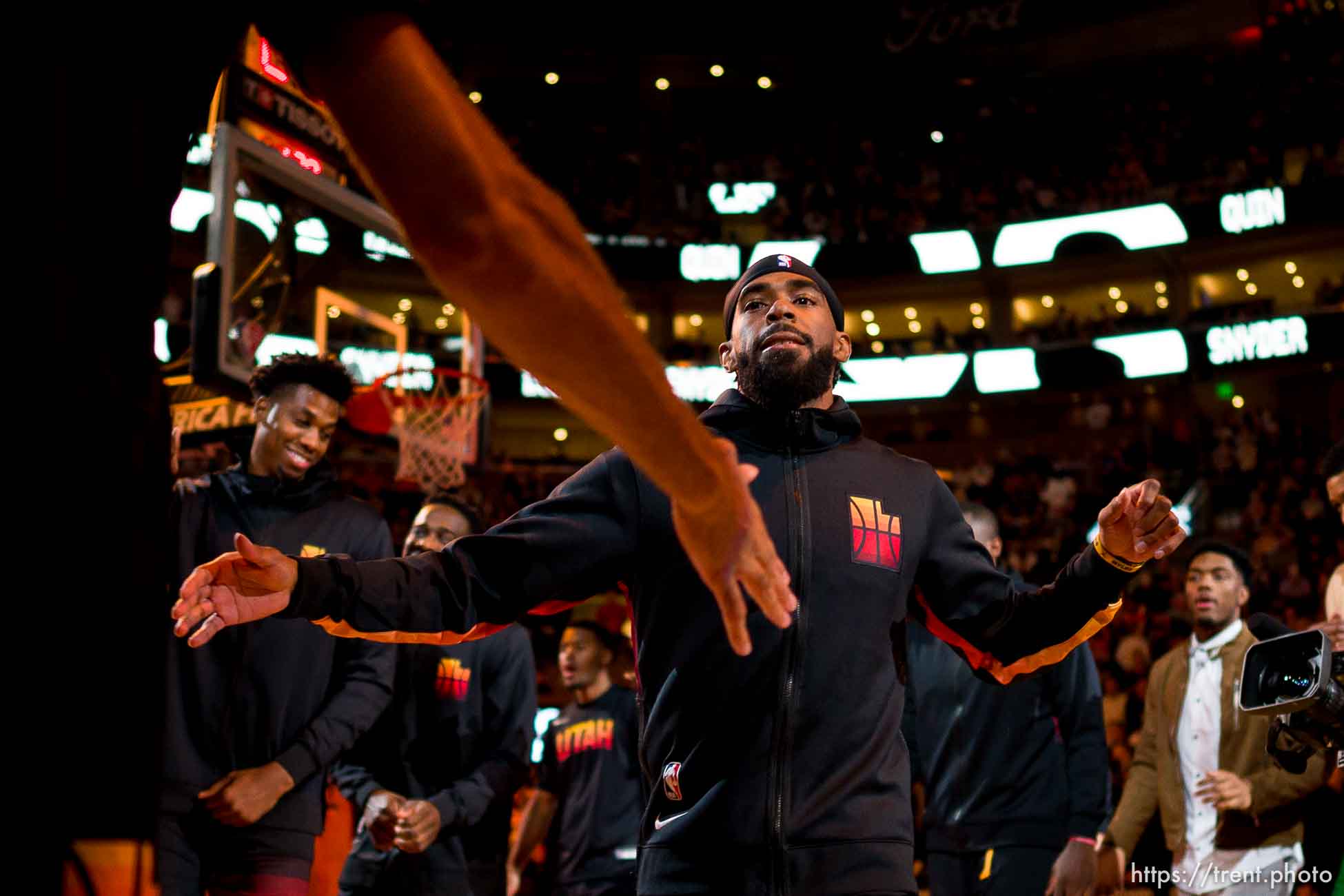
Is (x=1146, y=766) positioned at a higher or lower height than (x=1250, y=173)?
lower

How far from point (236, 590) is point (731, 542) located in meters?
1.43

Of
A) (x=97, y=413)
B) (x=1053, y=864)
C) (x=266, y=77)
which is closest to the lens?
(x=97, y=413)

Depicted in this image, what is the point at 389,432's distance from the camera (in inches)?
387

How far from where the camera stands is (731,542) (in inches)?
58.3

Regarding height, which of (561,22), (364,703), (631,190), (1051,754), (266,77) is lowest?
(1051,754)

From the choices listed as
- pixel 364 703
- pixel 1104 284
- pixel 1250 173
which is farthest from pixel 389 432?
pixel 1104 284

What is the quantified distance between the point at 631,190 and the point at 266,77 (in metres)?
23.7

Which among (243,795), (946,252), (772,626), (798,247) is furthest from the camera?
(798,247)

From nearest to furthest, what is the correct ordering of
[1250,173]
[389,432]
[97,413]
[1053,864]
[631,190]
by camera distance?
1. [97,413]
2. [1053,864]
3. [389,432]
4. [1250,173]
5. [631,190]

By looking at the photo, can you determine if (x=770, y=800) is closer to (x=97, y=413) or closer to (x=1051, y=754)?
(x=97, y=413)

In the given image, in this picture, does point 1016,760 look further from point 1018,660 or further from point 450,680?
point 1018,660

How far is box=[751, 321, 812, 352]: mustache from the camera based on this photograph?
3.61 metres

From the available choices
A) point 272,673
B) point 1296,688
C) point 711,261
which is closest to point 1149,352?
point 711,261

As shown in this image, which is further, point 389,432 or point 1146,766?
point 389,432
